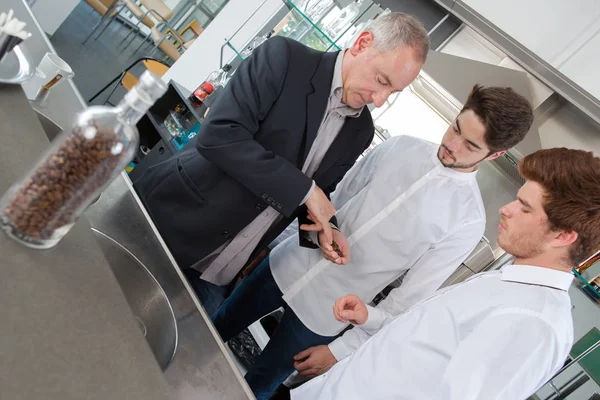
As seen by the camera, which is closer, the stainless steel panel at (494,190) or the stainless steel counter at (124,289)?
the stainless steel counter at (124,289)

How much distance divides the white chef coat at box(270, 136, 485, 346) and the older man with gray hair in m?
0.05

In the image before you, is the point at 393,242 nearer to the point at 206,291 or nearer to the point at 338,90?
the point at 338,90

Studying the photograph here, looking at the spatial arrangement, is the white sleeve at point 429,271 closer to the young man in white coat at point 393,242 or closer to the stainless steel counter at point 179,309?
the young man in white coat at point 393,242

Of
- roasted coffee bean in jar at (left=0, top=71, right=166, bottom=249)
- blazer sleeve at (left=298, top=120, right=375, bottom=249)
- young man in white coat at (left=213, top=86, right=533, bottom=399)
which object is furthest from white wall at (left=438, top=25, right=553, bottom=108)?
roasted coffee bean in jar at (left=0, top=71, right=166, bottom=249)

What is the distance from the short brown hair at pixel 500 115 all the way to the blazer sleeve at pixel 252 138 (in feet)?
2.20

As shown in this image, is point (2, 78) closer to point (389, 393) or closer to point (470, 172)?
point (389, 393)

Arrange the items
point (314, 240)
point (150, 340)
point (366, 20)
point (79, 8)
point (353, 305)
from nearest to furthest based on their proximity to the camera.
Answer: point (150, 340), point (353, 305), point (314, 240), point (366, 20), point (79, 8)

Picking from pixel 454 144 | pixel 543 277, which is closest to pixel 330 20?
pixel 454 144

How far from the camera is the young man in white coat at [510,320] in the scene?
3.21ft

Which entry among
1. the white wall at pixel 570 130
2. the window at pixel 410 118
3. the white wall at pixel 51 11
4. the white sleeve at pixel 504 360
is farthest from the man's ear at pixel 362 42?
the white wall at pixel 51 11

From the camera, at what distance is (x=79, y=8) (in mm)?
5641

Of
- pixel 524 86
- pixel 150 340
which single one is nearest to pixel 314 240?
pixel 150 340

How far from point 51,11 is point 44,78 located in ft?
11.6

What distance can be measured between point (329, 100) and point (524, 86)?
2.23m
